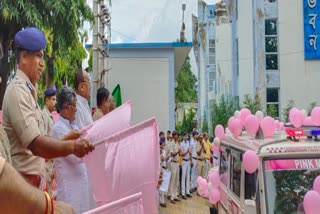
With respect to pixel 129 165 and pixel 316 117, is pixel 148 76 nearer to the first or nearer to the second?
pixel 316 117

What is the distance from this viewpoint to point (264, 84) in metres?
21.9

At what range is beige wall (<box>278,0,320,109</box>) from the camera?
2125 centimetres

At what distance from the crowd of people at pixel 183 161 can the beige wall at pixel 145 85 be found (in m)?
1.66

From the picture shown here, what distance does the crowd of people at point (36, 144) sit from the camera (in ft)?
4.75

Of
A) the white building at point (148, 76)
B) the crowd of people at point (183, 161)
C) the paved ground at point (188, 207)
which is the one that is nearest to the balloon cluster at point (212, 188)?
the paved ground at point (188, 207)

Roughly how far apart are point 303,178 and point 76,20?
655 centimetres

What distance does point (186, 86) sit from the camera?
58219 mm

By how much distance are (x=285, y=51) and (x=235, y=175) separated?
17508 millimetres

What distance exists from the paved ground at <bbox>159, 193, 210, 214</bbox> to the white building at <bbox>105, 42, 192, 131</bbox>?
11.8 feet

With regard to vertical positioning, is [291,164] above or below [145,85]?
below

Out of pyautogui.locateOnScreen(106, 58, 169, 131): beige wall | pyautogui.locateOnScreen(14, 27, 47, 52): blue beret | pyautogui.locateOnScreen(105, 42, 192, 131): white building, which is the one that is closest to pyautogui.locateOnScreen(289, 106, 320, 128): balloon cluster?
pyautogui.locateOnScreen(14, 27, 47, 52): blue beret

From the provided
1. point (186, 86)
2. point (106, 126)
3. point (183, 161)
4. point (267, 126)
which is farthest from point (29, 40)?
point (186, 86)

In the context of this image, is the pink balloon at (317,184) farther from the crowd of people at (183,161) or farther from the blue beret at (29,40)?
the crowd of people at (183,161)

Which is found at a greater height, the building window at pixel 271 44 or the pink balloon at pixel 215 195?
the building window at pixel 271 44
